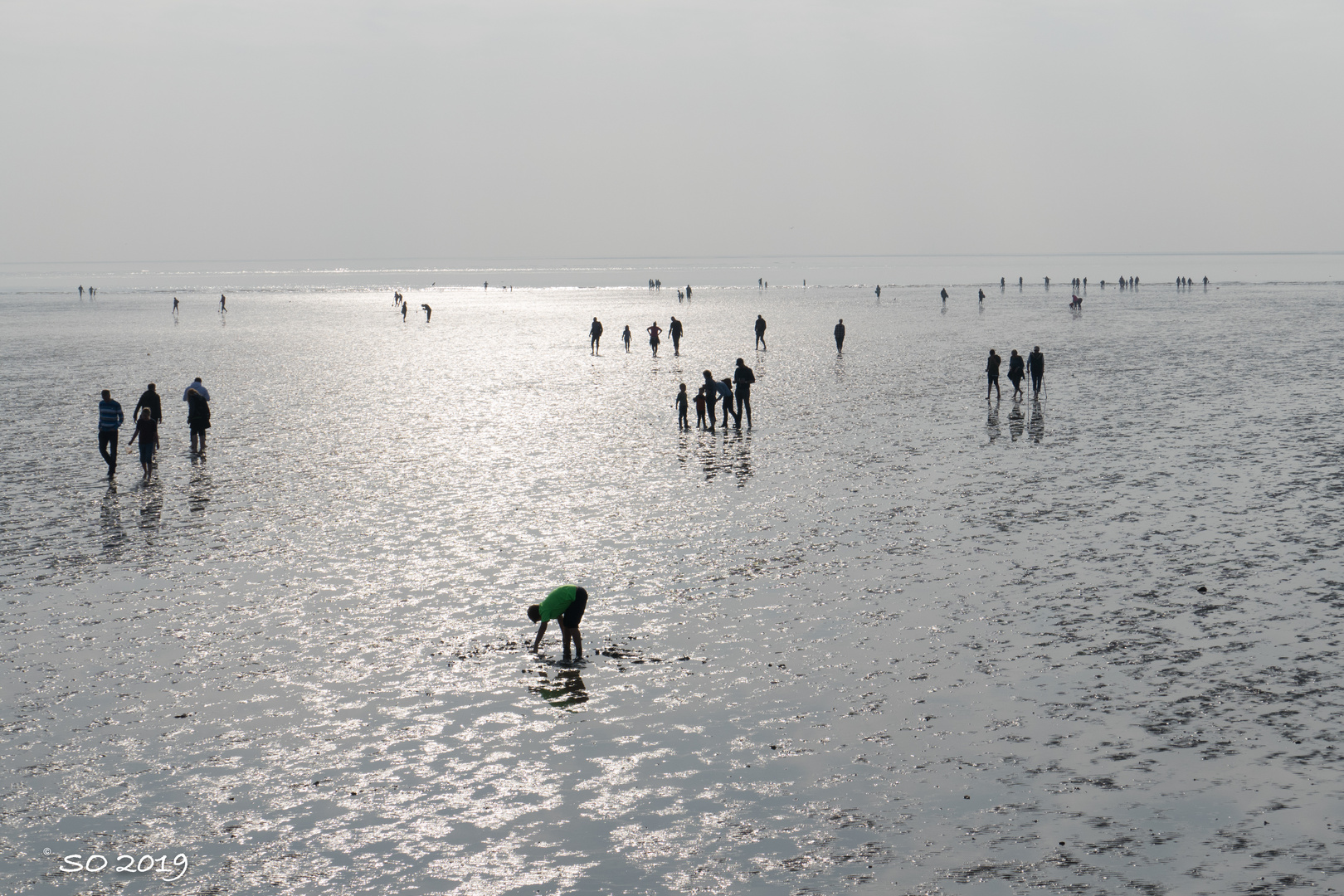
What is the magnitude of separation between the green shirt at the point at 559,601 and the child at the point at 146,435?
50.9 feet

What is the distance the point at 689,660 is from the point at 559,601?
163 centimetres

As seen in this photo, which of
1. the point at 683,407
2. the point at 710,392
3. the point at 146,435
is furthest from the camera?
the point at 710,392

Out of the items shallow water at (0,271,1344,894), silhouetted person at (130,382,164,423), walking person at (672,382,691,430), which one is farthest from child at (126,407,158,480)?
walking person at (672,382,691,430)

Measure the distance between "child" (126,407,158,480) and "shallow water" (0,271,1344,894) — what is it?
62cm

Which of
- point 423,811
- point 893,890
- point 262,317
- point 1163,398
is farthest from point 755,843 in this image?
point 262,317

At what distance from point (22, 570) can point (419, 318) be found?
3294 inches

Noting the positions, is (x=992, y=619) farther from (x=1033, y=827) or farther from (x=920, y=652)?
(x=1033, y=827)

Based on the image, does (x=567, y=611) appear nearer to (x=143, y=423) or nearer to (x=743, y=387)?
(x=143, y=423)

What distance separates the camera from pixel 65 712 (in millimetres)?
11375

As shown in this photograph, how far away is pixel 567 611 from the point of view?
12938mm

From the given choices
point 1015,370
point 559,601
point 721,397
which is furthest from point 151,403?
point 1015,370

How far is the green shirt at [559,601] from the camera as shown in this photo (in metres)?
12.9

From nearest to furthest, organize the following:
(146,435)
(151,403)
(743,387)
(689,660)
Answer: (689,660) < (146,435) < (151,403) < (743,387)

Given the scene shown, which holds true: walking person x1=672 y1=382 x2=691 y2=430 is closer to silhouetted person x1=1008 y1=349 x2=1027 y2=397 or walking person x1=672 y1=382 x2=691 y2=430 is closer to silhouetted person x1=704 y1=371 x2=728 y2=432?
silhouetted person x1=704 y1=371 x2=728 y2=432
